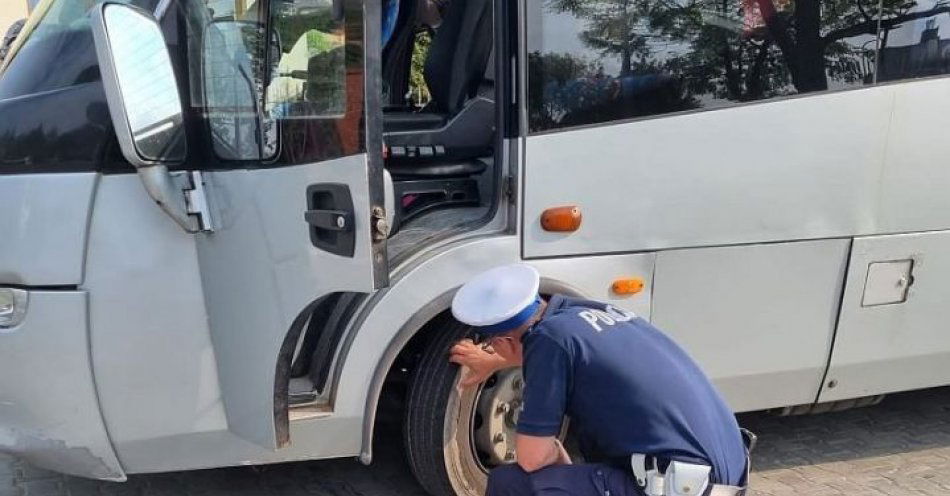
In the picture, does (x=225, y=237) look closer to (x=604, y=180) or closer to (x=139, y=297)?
(x=139, y=297)

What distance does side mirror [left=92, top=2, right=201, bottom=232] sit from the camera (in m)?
2.56

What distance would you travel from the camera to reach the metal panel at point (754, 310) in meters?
3.42

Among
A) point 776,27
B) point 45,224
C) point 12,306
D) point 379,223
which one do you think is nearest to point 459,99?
point 776,27

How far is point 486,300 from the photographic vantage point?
7.79 ft

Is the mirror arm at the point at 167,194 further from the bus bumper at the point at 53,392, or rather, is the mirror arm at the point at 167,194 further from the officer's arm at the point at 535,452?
the officer's arm at the point at 535,452

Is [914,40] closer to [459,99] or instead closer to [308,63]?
[459,99]

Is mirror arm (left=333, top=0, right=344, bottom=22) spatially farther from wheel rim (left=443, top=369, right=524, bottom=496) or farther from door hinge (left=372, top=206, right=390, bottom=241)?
wheel rim (left=443, top=369, right=524, bottom=496)

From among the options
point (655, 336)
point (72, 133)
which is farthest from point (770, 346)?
point (72, 133)

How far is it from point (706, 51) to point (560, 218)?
34.0 inches

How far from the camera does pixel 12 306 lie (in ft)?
9.41

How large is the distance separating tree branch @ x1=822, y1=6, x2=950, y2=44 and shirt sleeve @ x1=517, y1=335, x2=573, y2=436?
6.43ft

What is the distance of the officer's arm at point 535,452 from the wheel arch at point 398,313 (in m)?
0.80

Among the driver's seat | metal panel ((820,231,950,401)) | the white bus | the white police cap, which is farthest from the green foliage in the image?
the white police cap

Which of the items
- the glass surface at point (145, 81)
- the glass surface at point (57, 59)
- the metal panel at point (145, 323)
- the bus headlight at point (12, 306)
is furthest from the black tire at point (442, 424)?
the glass surface at point (57, 59)
